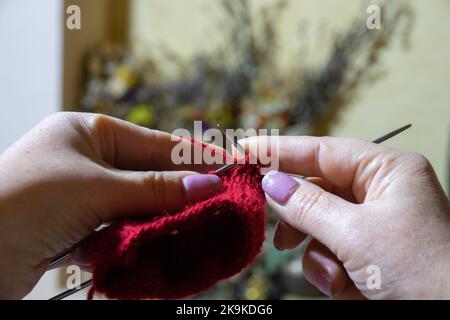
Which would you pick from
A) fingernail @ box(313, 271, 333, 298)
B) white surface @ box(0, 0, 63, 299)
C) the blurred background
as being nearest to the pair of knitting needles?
fingernail @ box(313, 271, 333, 298)

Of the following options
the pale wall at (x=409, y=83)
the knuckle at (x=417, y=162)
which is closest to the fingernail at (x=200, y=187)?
the knuckle at (x=417, y=162)

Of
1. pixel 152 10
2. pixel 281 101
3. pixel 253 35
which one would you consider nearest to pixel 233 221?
pixel 281 101

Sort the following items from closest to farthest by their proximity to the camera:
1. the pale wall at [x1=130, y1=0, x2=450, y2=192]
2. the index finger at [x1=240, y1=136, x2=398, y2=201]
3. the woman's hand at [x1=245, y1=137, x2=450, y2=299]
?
1. the woman's hand at [x1=245, y1=137, x2=450, y2=299]
2. the index finger at [x1=240, y1=136, x2=398, y2=201]
3. the pale wall at [x1=130, y1=0, x2=450, y2=192]

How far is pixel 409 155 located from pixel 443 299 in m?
0.19

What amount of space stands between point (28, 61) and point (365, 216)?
4.21 feet

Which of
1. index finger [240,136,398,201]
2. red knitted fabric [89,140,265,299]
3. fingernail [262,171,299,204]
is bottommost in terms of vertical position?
red knitted fabric [89,140,265,299]

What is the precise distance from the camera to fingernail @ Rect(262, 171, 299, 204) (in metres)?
0.58

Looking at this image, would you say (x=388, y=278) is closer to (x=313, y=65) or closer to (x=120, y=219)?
(x=120, y=219)

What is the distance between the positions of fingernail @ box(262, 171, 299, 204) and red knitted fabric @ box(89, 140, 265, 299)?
0.9 inches

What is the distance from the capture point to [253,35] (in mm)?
1476

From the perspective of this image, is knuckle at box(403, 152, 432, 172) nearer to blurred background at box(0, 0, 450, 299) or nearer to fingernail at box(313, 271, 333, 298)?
fingernail at box(313, 271, 333, 298)

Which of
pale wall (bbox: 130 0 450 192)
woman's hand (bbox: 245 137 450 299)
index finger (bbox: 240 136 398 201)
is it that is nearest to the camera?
woman's hand (bbox: 245 137 450 299)

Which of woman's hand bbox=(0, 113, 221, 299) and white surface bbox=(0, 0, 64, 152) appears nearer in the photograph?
woman's hand bbox=(0, 113, 221, 299)
